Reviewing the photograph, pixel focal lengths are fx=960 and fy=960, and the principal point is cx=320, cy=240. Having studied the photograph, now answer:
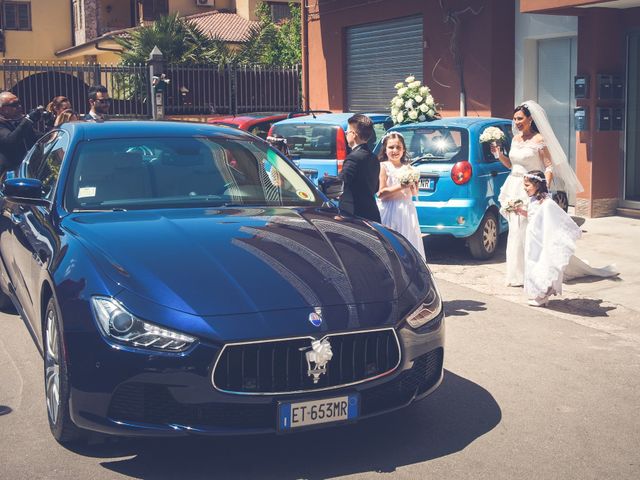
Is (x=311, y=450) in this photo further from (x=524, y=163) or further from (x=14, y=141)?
(x=14, y=141)

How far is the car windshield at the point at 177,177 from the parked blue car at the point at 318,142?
5765 millimetres

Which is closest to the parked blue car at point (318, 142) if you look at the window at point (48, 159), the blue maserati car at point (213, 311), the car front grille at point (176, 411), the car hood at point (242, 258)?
the window at point (48, 159)

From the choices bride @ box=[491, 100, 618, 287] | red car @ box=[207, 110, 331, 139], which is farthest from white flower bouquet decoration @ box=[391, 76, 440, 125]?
bride @ box=[491, 100, 618, 287]

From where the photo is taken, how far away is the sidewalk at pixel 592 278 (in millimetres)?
8484

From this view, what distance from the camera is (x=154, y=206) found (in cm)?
577

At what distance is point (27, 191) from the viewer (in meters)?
6.04

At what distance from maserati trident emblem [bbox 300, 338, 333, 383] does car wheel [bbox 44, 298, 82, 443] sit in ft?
3.90

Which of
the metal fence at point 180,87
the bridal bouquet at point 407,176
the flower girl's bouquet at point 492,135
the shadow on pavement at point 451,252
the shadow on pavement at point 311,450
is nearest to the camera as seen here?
the shadow on pavement at point 311,450

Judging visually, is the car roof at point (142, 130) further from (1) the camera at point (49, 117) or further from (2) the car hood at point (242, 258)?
(1) the camera at point (49, 117)

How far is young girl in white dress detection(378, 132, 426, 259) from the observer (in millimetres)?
8453

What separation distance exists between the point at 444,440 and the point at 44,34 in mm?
47558

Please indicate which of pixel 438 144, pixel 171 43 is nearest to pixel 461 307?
pixel 438 144

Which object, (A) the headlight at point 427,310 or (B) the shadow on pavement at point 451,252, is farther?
(B) the shadow on pavement at point 451,252

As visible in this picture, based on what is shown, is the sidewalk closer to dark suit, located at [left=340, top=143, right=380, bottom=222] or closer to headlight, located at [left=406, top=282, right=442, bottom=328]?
dark suit, located at [left=340, top=143, right=380, bottom=222]
